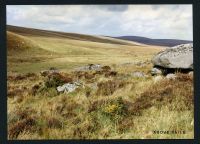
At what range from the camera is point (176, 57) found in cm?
1488

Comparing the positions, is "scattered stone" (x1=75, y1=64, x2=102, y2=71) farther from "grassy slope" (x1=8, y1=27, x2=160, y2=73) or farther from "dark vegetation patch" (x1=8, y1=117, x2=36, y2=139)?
"dark vegetation patch" (x1=8, y1=117, x2=36, y2=139)

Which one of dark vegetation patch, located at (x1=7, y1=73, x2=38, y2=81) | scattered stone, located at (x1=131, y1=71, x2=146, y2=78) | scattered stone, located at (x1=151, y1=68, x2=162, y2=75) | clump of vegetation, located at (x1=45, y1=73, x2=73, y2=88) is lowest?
clump of vegetation, located at (x1=45, y1=73, x2=73, y2=88)

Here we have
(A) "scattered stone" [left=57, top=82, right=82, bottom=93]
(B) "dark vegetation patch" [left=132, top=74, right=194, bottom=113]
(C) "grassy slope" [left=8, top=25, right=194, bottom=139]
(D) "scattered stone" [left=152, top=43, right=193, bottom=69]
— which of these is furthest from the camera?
(A) "scattered stone" [left=57, top=82, right=82, bottom=93]

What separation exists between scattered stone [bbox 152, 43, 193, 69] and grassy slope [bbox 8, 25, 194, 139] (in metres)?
0.27

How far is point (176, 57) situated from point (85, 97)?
3.00 meters

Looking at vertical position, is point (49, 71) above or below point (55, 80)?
above

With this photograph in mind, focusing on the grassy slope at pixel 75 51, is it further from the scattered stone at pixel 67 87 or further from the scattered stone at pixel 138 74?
the scattered stone at pixel 67 87

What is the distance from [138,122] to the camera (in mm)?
14305

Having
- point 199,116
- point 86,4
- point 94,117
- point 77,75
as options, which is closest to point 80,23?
point 86,4

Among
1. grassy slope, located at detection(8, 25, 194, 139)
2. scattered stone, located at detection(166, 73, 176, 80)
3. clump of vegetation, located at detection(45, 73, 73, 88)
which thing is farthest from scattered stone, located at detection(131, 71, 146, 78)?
clump of vegetation, located at detection(45, 73, 73, 88)

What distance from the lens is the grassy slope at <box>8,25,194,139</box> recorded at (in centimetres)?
1428

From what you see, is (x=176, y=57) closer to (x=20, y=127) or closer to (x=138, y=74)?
(x=138, y=74)

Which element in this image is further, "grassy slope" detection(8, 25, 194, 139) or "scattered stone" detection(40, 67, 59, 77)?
"scattered stone" detection(40, 67, 59, 77)

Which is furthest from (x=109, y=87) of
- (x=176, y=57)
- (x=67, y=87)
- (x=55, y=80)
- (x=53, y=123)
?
(x=176, y=57)
